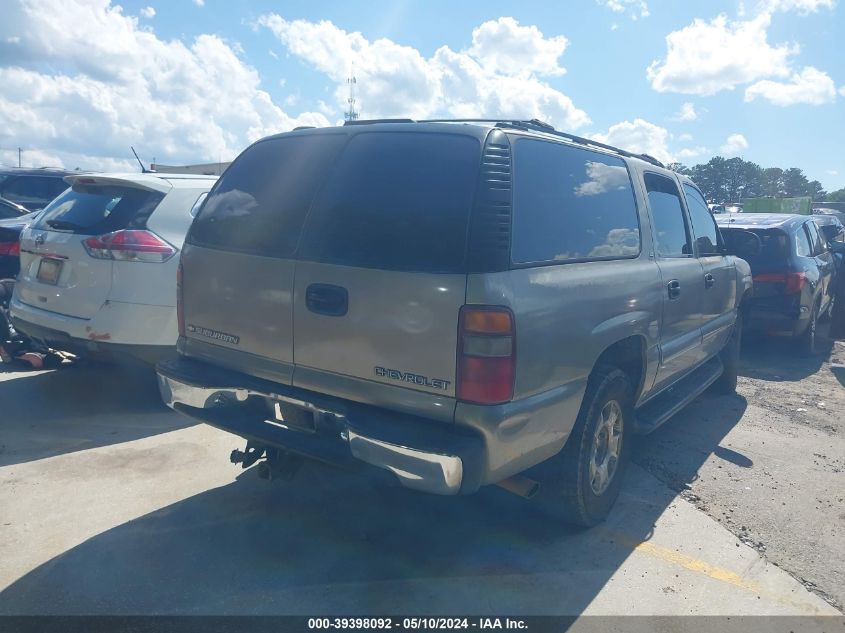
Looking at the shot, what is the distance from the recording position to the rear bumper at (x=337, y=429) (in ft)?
8.38

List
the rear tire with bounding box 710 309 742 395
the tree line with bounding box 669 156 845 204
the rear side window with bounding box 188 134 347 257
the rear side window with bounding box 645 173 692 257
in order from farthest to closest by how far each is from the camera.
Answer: the tree line with bounding box 669 156 845 204 < the rear tire with bounding box 710 309 742 395 < the rear side window with bounding box 645 173 692 257 < the rear side window with bounding box 188 134 347 257

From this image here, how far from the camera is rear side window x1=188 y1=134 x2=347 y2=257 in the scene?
3.16m

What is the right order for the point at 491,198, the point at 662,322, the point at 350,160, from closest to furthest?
1. the point at 491,198
2. the point at 350,160
3. the point at 662,322

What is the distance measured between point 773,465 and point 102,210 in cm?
521

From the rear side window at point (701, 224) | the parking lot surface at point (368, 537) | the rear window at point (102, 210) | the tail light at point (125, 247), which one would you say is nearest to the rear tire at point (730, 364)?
the rear side window at point (701, 224)

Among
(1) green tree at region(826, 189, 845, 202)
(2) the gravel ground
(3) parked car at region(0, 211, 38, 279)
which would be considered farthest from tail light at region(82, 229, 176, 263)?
(1) green tree at region(826, 189, 845, 202)

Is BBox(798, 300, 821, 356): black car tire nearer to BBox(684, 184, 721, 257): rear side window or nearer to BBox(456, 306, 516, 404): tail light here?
BBox(684, 184, 721, 257): rear side window

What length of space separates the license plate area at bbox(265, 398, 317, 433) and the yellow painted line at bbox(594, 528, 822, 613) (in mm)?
1776

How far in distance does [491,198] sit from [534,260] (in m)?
0.34

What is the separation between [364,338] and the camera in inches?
111

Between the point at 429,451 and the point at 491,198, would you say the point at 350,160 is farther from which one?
the point at 429,451

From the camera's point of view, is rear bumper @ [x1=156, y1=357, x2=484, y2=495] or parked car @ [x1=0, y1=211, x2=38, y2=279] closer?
rear bumper @ [x1=156, y1=357, x2=484, y2=495]

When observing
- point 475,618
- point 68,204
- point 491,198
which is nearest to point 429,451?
point 475,618

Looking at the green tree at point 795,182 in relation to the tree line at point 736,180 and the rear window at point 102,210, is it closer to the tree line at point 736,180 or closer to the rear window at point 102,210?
the tree line at point 736,180
